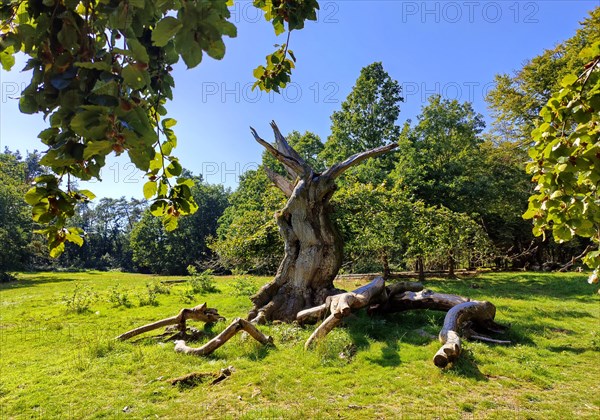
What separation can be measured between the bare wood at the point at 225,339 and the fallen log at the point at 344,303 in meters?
0.90

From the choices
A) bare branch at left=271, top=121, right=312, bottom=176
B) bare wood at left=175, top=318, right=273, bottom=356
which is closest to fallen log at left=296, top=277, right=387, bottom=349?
bare wood at left=175, top=318, right=273, bottom=356

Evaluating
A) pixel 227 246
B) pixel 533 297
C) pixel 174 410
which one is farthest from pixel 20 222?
pixel 533 297

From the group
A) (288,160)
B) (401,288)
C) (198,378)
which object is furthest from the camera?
(288,160)

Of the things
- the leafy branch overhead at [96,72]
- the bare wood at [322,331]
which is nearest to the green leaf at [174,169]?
the leafy branch overhead at [96,72]

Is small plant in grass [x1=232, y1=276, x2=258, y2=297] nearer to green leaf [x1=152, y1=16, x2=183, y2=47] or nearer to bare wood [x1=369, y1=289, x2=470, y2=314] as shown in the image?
bare wood [x1=369, y1=289, x2=470, y2=314]

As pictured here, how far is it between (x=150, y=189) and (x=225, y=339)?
5353 mm

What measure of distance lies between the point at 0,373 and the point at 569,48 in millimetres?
25484

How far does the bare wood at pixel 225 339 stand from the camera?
635cm

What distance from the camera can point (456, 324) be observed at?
668 cm

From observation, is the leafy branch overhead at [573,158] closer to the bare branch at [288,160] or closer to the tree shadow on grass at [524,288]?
the bare branch at [288,160]

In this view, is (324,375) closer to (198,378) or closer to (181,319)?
(198,378)

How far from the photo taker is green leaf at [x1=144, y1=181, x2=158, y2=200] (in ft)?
5.63

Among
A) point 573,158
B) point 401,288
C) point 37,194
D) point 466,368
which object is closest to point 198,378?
point 466,368

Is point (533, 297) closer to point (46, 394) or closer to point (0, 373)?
point (46, 394)
